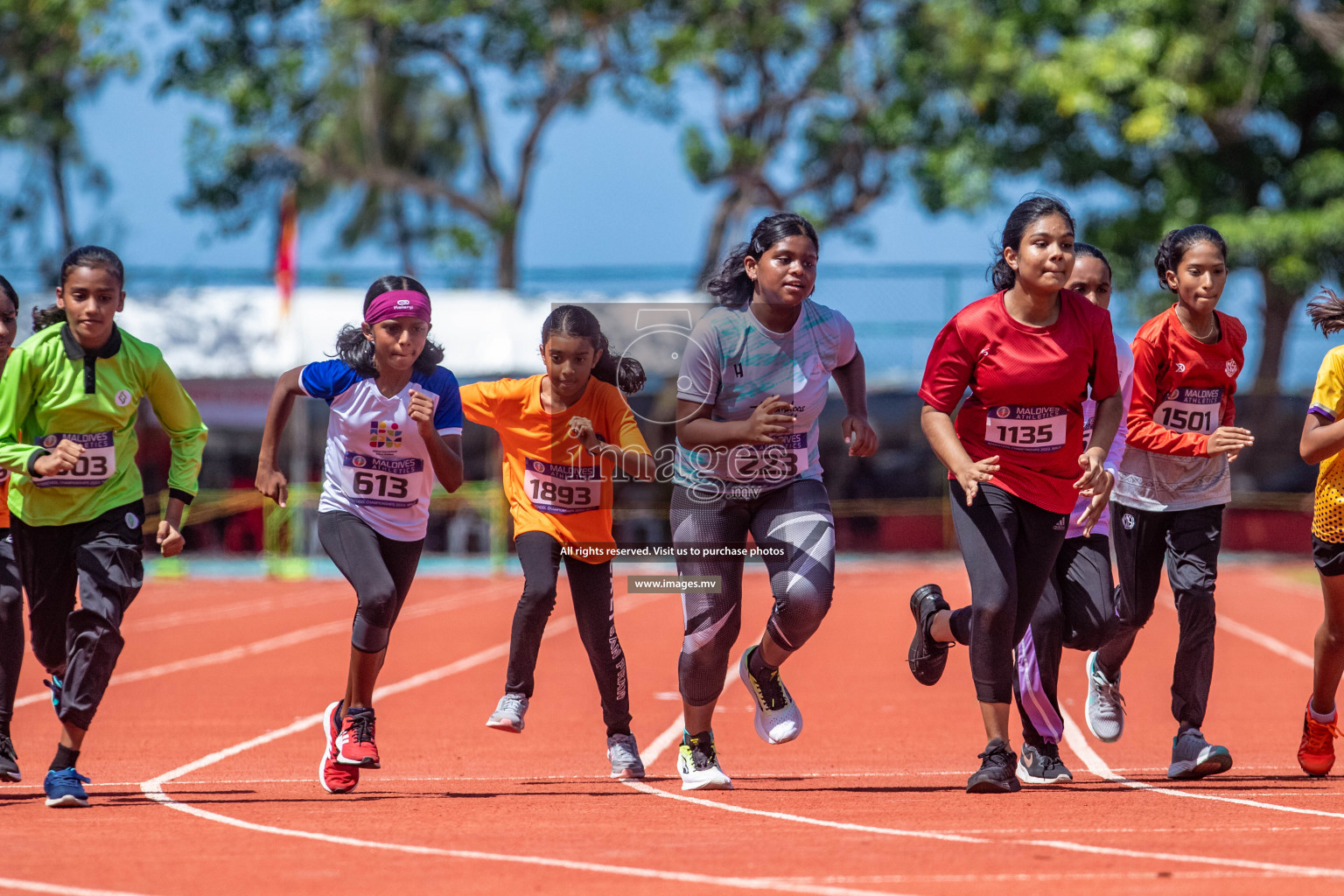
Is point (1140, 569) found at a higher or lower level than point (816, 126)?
lower

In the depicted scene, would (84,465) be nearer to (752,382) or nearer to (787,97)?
(752,382)

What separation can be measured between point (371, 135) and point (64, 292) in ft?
75.7

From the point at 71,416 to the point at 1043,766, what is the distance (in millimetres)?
3934

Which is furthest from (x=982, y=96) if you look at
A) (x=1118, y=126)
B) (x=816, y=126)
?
(x=816, y=126)

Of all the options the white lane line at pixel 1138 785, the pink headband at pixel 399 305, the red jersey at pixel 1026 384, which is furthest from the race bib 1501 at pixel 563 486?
the white lane line at pixel 1138 785

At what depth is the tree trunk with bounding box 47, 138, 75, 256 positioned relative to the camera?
28.7 m

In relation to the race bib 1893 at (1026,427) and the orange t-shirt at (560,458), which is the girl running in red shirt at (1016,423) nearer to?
the race bib 1893 at (1026,427)

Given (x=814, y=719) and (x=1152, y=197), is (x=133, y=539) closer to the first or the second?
(x=814, y=719)

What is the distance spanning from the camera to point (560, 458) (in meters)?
6.38

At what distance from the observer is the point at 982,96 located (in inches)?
954

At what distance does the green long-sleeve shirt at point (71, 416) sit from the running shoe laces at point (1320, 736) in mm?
4678

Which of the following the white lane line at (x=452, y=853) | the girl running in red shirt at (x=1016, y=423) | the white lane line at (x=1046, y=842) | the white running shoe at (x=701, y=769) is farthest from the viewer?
the white running shoe at (x=701, y=769)

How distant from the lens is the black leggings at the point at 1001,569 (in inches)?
225

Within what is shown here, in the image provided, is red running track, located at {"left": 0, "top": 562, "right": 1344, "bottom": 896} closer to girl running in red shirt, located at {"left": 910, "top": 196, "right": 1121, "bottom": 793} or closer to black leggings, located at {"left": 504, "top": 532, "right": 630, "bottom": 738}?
black leggings, located at {"left": 504, "top": 532, "right": 630, "bottom": 738}
